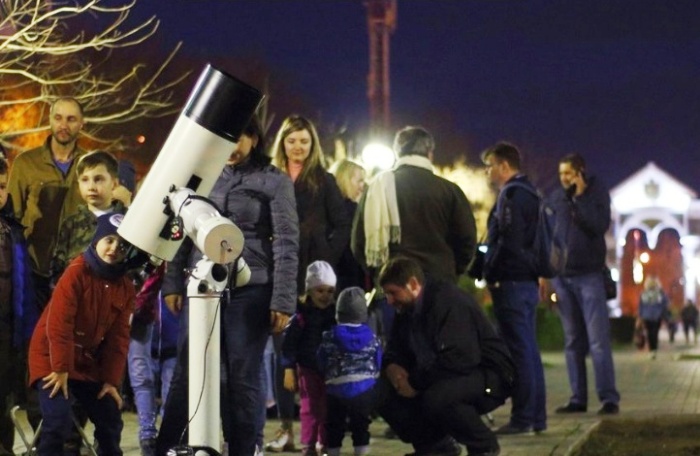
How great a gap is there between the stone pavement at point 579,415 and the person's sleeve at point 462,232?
4.29 feet

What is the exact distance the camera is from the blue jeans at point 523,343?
10.3 m

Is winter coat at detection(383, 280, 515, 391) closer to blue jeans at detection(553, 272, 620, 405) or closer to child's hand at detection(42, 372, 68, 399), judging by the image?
child's hand at detection(42, 372, 68, 399)

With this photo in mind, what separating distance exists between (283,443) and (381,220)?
1.60m

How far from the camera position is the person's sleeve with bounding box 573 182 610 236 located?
39.9ft

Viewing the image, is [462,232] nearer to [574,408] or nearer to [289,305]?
[289,305]

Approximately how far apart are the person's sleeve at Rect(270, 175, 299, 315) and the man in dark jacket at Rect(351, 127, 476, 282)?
2.10 metres

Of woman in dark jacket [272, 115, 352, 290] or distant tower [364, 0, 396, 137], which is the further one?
distant tower [364, 0, 396, 137]

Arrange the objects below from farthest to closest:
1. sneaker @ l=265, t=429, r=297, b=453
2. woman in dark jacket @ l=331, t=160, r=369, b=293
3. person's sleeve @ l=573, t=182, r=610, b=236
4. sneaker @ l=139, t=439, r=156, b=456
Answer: person's sleeve @ l=573, t=182, r=610, b=236
woman in dark jacket @ l=331, t=160, r=369, b=293
sneaker @ l=265, t=429, r=297, b=453
sneaker @ l=139, t=439, r=156, b=456

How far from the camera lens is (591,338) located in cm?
1226

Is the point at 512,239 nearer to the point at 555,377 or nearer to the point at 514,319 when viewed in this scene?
the point at 514,319

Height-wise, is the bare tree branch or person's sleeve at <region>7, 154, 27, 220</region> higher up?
the bare tree branch

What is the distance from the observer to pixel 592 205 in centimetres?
1223

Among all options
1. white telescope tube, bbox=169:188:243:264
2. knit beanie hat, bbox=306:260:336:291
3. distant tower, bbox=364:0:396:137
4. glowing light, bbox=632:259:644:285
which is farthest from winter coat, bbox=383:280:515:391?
glowing light, bbox=632:259:644:285

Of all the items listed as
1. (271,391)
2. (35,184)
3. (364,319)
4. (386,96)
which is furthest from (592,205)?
(386,96)
